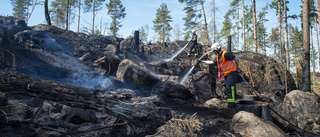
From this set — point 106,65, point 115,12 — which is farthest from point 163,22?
point 106,65

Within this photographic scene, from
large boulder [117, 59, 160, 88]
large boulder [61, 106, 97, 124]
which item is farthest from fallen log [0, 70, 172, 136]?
large boulder [117, 59, 160, 88]

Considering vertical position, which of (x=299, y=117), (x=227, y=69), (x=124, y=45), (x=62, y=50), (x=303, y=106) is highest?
(x=124, y=45)

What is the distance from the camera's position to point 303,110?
5.38 meters

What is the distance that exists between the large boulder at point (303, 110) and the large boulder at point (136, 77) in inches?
210

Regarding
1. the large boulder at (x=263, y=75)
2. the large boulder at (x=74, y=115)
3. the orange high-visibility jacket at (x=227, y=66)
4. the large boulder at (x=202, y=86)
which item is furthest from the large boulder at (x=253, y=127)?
the large boulder at (x=263, y=75)

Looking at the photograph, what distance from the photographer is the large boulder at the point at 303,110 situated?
5089 mm

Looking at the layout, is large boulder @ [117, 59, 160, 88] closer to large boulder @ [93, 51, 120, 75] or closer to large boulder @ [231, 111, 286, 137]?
large boulder @ [93, 51, 120, 75]

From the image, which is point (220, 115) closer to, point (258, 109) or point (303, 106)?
point (258, 109)

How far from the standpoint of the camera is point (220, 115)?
5.39m

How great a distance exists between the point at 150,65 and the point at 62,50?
222 inches

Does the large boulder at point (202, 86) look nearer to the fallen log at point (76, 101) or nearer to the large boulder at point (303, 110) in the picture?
the large boulder at point (303, 110)

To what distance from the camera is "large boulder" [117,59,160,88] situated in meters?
7.66

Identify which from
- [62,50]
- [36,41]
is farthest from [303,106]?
[36,41]

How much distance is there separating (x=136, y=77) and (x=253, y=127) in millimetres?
5320
